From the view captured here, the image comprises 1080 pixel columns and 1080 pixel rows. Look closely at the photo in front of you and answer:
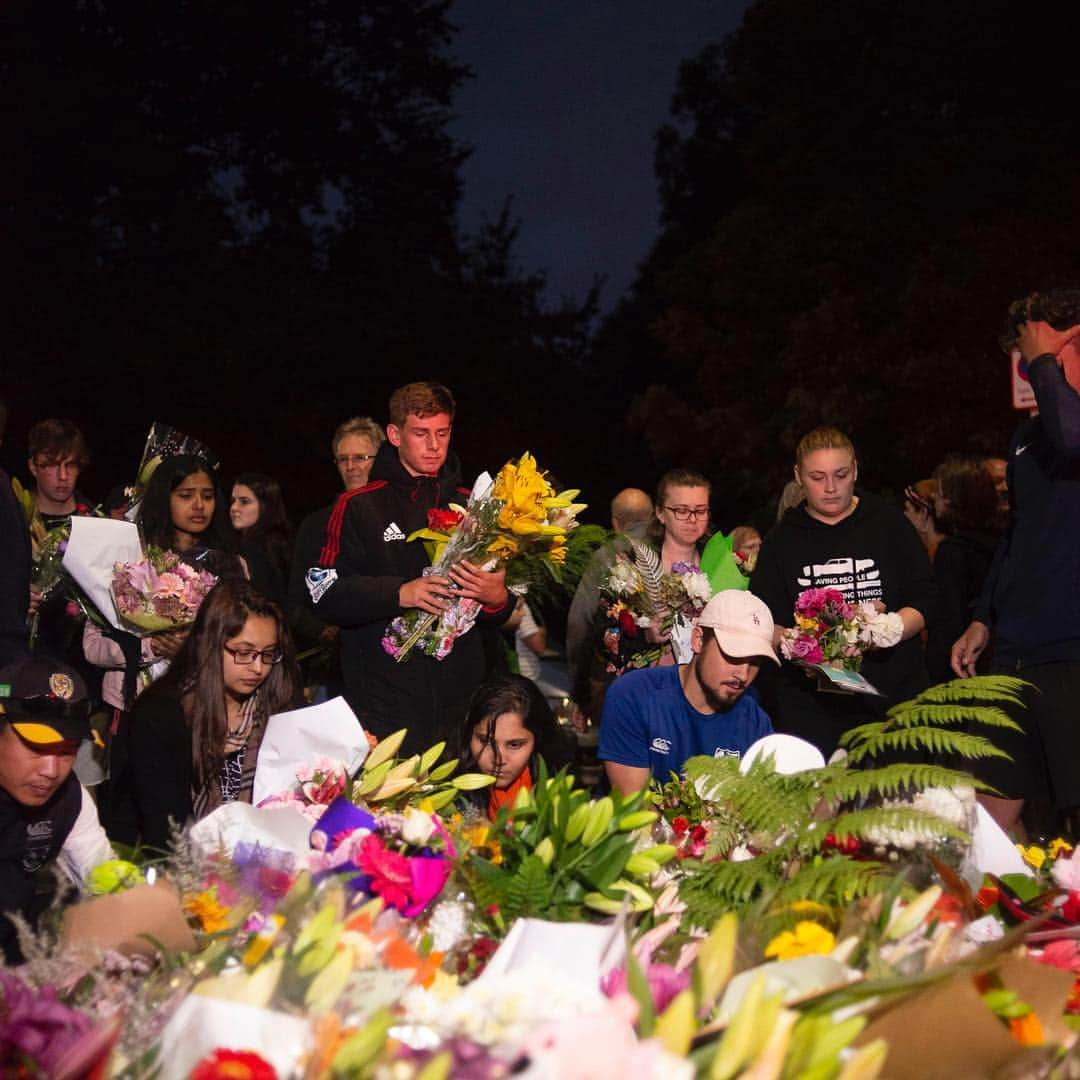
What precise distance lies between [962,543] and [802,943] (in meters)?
4.96

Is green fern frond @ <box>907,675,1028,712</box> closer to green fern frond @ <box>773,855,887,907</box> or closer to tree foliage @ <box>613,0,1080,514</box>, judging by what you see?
green fern frond @ <box>773,855,887,907</box>

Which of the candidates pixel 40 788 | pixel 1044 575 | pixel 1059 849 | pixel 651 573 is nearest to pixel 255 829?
pixel 40 788

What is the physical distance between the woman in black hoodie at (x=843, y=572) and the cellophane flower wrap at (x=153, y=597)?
2213 mm

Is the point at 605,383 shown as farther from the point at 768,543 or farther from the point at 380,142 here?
the point at 768,543

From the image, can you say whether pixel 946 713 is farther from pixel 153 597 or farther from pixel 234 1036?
pixel 153 597

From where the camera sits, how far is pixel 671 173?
26.0 m

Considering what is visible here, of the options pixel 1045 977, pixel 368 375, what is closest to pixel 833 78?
pixel 368 375

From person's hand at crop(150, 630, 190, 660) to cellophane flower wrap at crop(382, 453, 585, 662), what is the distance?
2.89 ft

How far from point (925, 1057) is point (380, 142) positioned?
66.8 feet

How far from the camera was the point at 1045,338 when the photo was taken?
443 cm

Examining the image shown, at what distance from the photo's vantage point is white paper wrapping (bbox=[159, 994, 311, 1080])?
1.55m

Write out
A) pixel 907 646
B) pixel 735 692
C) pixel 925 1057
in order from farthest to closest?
pixel 907 646 → pixel 735 692 → pixel 925 1057

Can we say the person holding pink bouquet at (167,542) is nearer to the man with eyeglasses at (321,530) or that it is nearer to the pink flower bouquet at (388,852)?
Answer: the man with eyeglasses at (321,530)

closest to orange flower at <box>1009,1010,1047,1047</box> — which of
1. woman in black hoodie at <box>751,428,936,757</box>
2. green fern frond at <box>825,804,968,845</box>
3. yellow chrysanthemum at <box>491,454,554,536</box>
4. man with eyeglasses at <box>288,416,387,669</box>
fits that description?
green fern frond at <box>825,804,968,845</box>
